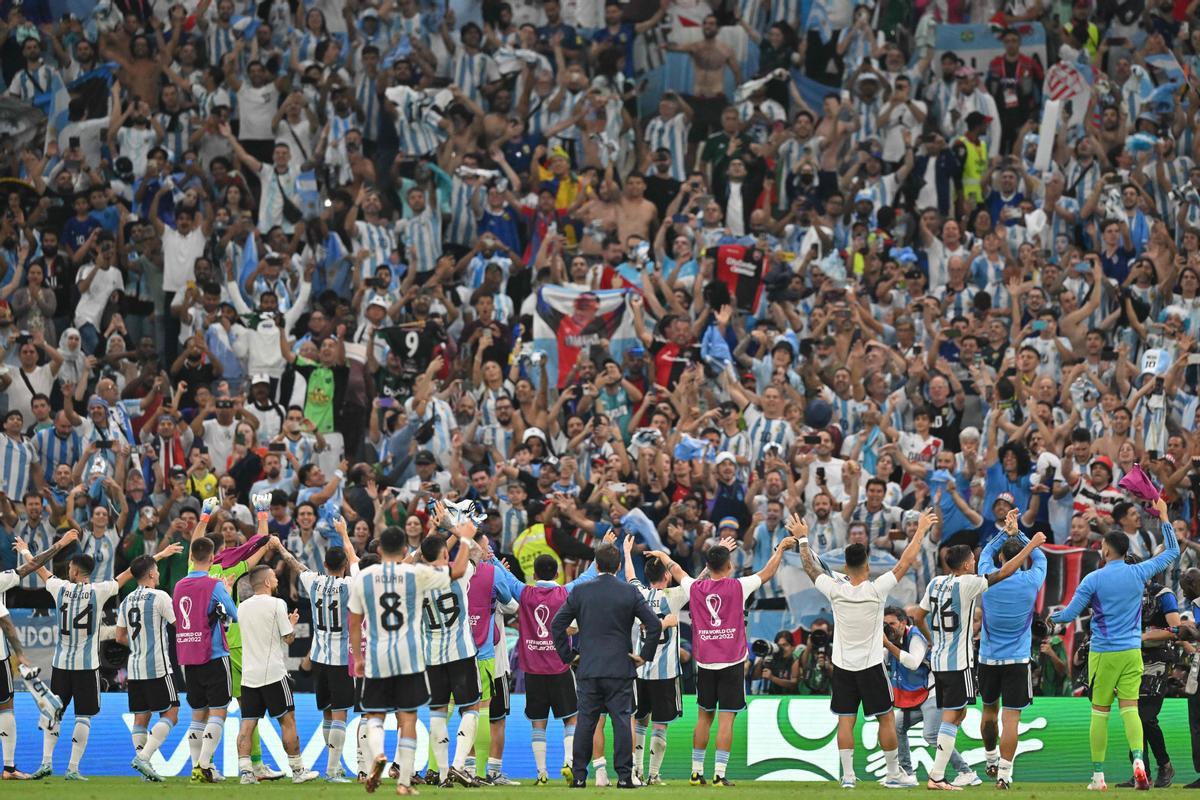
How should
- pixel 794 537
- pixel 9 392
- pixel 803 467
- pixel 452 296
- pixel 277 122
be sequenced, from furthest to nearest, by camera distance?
pixel 277 122 → pixel 452 296 → pixel 9 392 → pixel 803 467 → pixel 794 537

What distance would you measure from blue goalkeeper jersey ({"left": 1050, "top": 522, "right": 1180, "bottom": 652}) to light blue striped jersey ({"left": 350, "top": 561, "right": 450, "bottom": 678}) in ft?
19.2

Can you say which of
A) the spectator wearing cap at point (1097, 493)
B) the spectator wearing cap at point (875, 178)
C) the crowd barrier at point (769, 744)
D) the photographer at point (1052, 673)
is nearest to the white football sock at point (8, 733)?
the crowd barrier at point (769, 744)

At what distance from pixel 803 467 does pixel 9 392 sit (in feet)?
35.5

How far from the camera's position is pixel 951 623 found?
55.9 ft

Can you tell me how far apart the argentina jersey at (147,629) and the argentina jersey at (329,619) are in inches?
55.2

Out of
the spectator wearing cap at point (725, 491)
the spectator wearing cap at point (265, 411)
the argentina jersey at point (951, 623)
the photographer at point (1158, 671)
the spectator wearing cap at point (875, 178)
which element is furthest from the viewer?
the spectator wearing cap at point (875, 178)

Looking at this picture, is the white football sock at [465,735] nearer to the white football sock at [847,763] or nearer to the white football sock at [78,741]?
the white football sock at [847,763]

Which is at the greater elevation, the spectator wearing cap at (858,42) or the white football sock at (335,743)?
the spectator wearing cap at (858,42)

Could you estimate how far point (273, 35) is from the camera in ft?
99.9

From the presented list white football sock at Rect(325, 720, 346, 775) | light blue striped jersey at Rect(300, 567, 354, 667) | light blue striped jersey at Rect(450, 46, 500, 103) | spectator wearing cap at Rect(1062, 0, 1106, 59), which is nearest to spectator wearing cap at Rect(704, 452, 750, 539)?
light blue striped jersey at Rect(300, 567, 354, 667)

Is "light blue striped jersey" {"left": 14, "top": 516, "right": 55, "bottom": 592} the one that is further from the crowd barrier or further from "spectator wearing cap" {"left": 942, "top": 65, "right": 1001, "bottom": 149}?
"spectator wearing cap" {"left": 942, "top": 65, "right": 1001, "bottom": 149}

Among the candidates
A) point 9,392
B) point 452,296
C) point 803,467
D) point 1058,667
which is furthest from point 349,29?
point 1058,667

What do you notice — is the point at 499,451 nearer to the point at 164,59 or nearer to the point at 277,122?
the point at 277,122

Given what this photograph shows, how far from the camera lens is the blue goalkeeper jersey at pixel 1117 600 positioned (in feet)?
53.9
